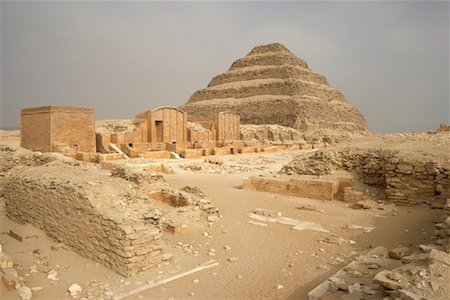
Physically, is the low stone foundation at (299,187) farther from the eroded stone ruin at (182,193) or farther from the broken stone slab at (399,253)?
the broken stone slab at (399,253)

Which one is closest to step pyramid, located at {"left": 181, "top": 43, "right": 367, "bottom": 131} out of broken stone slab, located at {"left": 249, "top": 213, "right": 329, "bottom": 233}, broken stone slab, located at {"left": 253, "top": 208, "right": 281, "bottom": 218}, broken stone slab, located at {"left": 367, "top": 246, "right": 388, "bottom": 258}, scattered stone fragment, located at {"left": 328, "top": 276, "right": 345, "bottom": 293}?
broken stone slab, located at {"left": 253, "top": 208, "right": 281, "bottom": 218}

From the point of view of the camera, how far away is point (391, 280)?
11.6 ft

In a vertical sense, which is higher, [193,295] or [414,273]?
[414,273]

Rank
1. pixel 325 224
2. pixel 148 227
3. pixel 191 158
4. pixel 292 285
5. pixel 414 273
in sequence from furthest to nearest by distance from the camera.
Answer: pixel 191 158, pixel 325 224, pixel 148 227, pixel 292 285, pixel 414 273

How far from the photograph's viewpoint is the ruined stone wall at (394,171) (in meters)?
8.93

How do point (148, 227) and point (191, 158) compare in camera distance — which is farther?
point (191, 158)

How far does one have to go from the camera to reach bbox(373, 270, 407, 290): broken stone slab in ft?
11.3

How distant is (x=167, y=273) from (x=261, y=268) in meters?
1.45

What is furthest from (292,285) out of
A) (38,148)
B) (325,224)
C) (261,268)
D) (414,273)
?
(38,148)

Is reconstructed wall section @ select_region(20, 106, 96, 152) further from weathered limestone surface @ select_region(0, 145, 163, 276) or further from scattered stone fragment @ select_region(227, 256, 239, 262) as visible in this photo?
scattered stone fragment @ select_region(227, 256, 239, 262)

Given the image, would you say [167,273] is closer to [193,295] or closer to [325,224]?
[193,295]

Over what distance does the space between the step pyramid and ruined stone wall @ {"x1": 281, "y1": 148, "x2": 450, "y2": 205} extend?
39.2m

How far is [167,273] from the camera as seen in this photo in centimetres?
495

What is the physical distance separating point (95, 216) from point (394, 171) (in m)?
8.09
